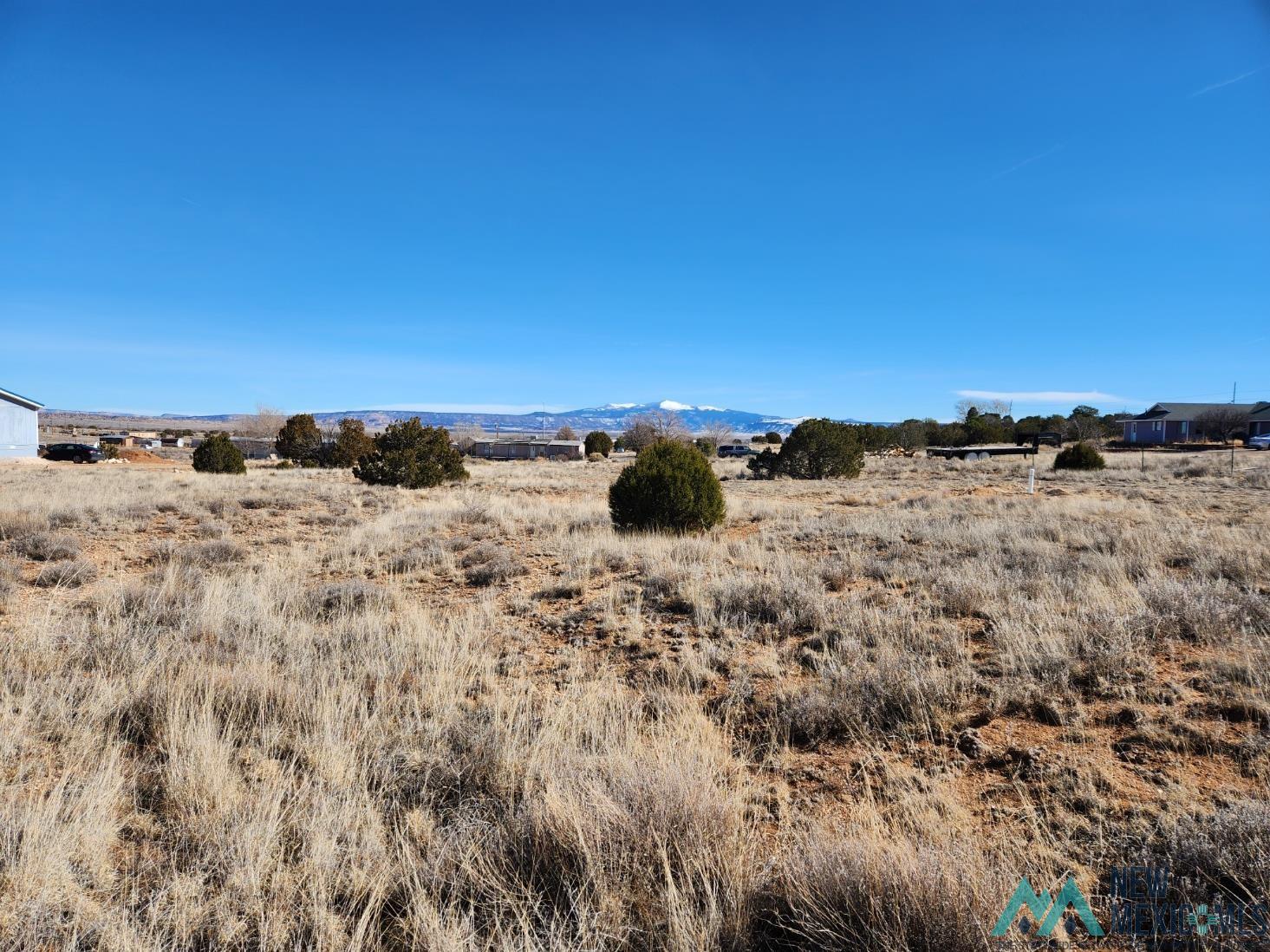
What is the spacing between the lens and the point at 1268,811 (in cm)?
277

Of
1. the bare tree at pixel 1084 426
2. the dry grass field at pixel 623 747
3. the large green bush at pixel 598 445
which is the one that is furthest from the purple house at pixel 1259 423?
the dry grass field at pixel 623 747

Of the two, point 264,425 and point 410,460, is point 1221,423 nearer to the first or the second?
point 410,460

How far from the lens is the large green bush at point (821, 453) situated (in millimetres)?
28719

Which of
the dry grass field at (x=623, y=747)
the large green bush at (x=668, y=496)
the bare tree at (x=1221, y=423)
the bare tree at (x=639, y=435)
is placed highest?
the bare tree at (x=1221, y=423)

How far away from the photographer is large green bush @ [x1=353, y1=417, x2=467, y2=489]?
2183 centimetres

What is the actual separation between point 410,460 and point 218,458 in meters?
15.7

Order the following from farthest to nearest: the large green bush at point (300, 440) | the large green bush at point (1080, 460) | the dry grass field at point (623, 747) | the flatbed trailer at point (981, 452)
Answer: the flatbed trailer at point (981, 452) → the large green bush at point (300, 440) → the large green bush at point (1080, 460) → the dry grass field at point (623, 747)

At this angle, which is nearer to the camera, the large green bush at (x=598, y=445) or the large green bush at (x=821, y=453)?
the large green bush at (x=821, y=453)

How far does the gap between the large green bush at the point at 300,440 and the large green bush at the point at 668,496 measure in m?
38.3

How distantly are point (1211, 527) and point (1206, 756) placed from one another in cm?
916

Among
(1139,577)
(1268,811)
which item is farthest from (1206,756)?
(1139,577)

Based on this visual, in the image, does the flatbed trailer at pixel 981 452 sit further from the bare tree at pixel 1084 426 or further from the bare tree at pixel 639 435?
the bare tree at pixel 639 435

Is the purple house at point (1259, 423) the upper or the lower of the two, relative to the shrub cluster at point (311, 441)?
upper

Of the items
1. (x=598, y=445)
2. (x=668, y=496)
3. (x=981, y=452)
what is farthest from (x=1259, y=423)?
(x=668, y=496)
